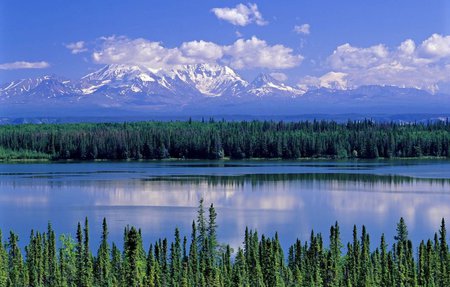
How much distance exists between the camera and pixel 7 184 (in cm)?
10725

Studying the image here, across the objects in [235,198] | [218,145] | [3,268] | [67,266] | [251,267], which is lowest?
[235,198]

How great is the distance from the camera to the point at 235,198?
8800 cm

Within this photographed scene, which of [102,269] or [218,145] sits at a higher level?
[218,145]

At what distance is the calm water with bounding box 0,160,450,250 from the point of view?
67.3 metres

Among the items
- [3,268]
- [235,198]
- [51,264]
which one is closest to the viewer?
[3,268]

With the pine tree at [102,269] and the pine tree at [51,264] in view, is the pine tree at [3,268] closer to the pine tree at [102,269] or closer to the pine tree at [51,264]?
the pine tree at [51,264]

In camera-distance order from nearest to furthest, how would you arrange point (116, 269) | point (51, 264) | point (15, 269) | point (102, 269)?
point (15, 269), point (102, 269), point (116, 269), point (51, 264)

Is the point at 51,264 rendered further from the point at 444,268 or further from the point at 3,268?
the point at 444,268

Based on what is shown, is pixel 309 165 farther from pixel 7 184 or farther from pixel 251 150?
pixel 7 184

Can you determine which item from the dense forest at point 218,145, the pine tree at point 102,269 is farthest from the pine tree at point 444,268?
the dense forest at point 218,145

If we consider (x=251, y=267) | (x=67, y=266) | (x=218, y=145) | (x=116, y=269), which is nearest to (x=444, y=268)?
(x=251, y=267)

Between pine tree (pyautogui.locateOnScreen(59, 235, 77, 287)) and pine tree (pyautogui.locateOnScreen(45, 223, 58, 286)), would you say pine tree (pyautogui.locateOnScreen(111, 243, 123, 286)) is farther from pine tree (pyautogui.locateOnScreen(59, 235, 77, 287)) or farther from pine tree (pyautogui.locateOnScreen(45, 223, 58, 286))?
pine tree (pyautogui.locateOnScreen(45, 223, 58, 286))

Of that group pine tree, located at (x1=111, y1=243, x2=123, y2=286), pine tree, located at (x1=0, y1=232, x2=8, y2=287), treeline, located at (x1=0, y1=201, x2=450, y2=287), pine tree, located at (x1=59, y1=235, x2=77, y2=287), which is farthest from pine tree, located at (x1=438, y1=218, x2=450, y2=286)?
pine tree, located at (x1=0, y1=232, x2=8, y2=287)

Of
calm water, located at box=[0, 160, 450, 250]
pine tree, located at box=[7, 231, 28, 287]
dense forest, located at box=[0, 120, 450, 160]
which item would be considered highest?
dense forest, located at box=[0, 120, 450, 160]
